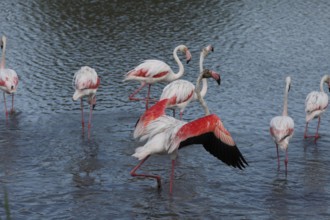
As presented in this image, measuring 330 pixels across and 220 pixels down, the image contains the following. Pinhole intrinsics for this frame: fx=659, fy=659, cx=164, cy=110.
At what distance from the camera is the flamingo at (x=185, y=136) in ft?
20.8

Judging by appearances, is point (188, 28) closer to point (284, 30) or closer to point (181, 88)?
point (284, 30)

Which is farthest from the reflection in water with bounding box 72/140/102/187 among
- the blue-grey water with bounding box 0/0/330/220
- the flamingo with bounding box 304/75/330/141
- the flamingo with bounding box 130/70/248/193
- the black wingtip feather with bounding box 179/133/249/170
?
the flamingo with bounding box 304/75/330/141

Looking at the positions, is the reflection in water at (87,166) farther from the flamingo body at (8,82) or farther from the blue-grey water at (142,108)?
the flamingo body at (8,82)

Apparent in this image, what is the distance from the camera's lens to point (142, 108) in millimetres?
9875

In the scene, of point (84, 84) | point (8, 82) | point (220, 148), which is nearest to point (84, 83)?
point (84, 84)

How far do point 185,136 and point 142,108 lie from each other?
3.59m

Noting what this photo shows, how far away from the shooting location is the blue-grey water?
6766 millimetres

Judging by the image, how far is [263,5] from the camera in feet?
54.8

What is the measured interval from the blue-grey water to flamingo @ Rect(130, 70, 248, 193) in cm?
53

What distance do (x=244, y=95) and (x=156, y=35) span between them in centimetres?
404

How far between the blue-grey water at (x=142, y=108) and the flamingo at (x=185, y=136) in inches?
20.7

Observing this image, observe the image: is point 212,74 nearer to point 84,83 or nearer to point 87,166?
point 87,166

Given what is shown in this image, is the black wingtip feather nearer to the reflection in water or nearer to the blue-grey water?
the blue-grey water

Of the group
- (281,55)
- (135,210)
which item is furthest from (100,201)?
(281,55)
